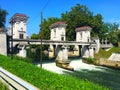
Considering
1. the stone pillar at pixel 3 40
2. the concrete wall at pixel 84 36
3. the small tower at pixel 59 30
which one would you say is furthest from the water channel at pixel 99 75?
the concrete wall at pixel 84 36

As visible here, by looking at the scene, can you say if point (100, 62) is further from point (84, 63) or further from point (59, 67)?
point (59, 67)

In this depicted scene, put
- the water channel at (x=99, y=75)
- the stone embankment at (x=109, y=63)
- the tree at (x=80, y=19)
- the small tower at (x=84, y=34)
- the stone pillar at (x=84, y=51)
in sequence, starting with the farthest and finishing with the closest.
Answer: the tree at (x=80, y=19)
the small tower at (x=84, y=34)
the stone pillar at (x=84, y=51)
the stone embankment at (x=109, y=63)
the water channel at (x=99, y=75)

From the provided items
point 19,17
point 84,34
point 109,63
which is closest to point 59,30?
point 84,34

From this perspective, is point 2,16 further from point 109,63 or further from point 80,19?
point 109,63

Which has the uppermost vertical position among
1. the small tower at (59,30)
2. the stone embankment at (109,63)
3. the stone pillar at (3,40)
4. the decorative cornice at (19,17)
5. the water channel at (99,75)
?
the decorative cornice at (19,17)

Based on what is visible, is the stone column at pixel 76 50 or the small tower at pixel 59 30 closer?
the small tower at pixel 59 30

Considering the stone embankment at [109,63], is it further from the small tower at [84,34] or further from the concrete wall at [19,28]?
the concrete wall at [19,28]

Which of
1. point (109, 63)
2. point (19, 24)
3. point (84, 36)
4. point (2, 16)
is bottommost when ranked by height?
point (109, 63)

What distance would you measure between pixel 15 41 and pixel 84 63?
19.6 m

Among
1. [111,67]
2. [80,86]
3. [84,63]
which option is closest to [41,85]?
[80,86]

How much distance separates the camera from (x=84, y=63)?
60.7 m

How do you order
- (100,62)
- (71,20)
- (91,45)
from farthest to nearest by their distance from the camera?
1. (71,20)
2. (91,45)
3. (100,62)

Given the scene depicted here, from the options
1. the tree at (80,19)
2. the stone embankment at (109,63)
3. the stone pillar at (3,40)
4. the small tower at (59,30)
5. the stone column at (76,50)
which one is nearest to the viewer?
the stone pillar at (3,40)

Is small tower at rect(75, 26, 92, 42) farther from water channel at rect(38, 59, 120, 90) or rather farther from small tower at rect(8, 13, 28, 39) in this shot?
small tower at rect(8, 13, 28, 39)
